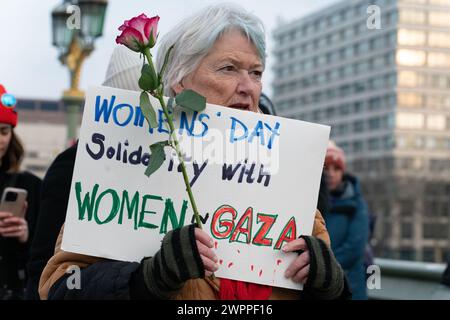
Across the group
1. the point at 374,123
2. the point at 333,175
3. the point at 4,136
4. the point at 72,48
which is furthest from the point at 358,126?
the point at 4,136

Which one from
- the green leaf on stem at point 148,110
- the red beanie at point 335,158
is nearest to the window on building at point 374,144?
the red beanie at point 335,158

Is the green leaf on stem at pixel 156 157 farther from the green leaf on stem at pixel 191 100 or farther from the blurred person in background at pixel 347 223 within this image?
the blurred person in background at pixel 347 223

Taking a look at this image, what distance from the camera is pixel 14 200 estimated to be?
12.3 feet

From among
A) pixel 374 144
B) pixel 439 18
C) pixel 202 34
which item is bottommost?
pixel 202 34

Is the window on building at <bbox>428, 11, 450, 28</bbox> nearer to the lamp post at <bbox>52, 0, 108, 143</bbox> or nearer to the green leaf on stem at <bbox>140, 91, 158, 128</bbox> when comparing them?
the lamp post at <bbox>52, 0, 108, 143</bbox>

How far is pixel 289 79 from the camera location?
368ft

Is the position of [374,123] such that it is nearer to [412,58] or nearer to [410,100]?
[410,100]

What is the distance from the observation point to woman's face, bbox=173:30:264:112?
82.4 inches

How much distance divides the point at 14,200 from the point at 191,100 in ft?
6.68

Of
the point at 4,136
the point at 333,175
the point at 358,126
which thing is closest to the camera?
the point at 4,136

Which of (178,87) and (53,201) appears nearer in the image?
(178,87)

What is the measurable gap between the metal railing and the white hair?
6021 millimetres

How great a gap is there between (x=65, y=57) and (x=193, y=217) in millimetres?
8023

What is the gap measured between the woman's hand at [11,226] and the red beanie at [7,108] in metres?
0.44
